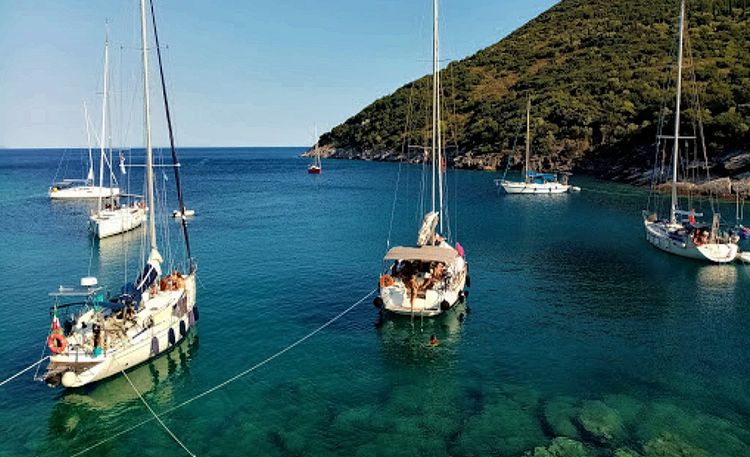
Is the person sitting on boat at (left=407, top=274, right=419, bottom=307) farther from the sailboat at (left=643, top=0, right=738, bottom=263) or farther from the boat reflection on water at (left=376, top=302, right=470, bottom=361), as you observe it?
the sailboat at (left=643, top=0, right=738, bottom=263)

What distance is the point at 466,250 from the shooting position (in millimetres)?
44688

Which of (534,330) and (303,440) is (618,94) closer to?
(534,330)

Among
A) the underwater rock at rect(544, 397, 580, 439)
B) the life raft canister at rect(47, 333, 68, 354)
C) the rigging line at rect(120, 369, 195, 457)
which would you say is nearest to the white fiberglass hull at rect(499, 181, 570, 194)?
the underwater rock at rect(544, 397, 580, 439)

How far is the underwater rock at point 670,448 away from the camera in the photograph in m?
16.7

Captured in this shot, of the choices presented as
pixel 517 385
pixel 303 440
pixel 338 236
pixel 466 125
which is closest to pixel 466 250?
pixel 338 236

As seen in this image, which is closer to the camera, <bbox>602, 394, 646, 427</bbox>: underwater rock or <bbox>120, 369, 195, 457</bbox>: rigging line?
<bbox>120, 369, 195, 457</bbox>: rigging line

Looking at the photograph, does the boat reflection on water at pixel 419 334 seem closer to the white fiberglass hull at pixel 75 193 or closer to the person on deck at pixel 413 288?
the person on deck at pixel 413 288

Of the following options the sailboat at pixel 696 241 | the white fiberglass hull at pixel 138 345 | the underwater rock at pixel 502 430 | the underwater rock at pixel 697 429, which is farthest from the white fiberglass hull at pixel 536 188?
the underwater rock at pixel 502 430

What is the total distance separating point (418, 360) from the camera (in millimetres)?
23875

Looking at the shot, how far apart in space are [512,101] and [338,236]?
94088mm

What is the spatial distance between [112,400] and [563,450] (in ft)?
51.9

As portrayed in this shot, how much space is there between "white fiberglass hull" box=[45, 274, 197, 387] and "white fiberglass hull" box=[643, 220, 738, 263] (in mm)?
34576

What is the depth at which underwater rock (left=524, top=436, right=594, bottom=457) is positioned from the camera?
1662 centimetres

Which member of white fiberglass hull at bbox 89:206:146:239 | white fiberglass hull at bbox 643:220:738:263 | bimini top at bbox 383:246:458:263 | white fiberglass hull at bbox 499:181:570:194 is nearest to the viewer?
bimini top at bbox 383:246:458:263
